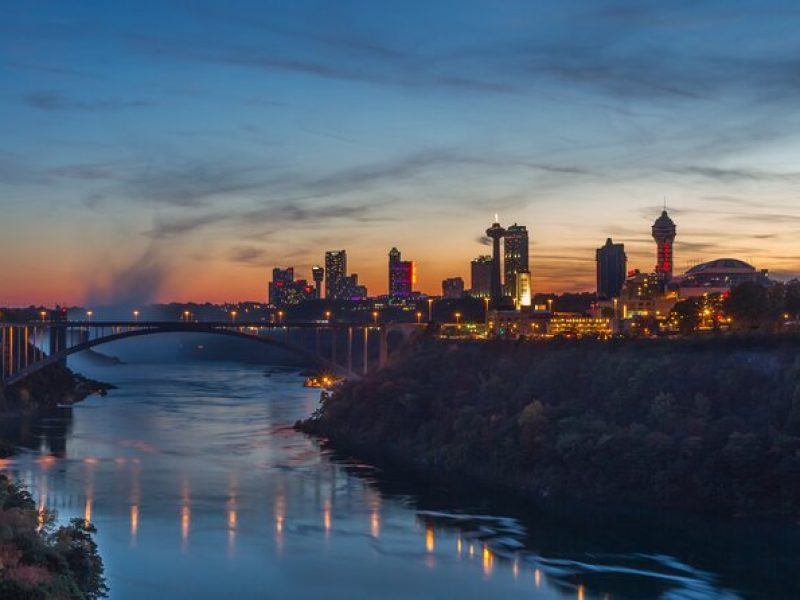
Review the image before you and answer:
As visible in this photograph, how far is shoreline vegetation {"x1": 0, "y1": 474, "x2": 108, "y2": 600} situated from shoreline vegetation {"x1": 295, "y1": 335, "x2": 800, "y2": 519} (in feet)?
75.2

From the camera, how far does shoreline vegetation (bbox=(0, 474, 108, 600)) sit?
82.5 ft

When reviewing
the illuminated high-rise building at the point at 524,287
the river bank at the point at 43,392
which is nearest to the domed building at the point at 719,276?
the illuminated high-rise building at the point at 524,287

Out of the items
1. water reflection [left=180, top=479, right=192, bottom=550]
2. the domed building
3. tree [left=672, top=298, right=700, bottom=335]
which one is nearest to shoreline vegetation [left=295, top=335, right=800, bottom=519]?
water reflection [left=180, top=479, right=192, bottom=550]

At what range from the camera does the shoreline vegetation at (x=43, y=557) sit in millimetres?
25156

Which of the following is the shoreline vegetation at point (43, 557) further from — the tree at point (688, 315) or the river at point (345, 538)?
the tree at point (688, 315)

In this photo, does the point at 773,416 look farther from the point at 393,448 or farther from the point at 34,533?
the point at 34,533

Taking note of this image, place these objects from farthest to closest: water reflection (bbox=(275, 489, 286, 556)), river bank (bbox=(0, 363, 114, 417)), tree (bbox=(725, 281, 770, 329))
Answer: river bank (bbox=(0, 363, 114, 417)), tree (bbox=(725, 281, 770, 329)), water reflection (bbox=(275, 489, 286, 556))

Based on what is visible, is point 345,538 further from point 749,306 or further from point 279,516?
point 749,306

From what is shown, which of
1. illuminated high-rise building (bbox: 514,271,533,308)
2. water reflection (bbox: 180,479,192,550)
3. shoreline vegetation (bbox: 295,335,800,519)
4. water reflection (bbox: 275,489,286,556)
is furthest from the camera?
illuminated high-rise building (bbox: 514,271,533,308)

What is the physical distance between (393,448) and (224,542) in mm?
25413

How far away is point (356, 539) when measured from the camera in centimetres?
4150

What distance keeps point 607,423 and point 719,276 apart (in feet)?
290

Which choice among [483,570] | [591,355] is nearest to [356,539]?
[483,570]

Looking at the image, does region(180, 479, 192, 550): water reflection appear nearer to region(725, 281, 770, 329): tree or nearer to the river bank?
the river bank
